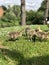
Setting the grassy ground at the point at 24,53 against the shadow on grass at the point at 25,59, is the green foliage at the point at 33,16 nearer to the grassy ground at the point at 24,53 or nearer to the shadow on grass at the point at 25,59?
the grassy ground at the point at 24,53

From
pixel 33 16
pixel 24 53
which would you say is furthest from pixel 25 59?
pixel 33 16

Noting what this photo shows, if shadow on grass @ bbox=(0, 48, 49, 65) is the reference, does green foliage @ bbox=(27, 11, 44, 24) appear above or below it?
below

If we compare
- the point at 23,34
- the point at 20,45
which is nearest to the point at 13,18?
the point at 23,34

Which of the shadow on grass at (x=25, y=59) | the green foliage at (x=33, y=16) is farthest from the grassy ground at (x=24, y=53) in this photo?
the green foliage at (x=33, y=16)

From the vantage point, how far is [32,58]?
934 cm

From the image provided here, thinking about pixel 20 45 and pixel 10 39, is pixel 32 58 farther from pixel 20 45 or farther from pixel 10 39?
pixel 10 39

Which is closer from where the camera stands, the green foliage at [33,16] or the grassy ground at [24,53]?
the grassy ground at [24,53]

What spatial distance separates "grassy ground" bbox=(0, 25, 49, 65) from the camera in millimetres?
8891

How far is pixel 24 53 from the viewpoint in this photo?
993 centimetres

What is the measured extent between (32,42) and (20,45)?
0.76 metres

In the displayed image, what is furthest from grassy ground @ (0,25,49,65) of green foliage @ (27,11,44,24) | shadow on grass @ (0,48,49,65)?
green foliage @ (27,11,44,24)

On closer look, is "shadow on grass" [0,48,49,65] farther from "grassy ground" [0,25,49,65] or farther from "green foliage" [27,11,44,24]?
"green foliage" [27,11,44,24]

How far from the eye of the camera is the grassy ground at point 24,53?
8.89 meters

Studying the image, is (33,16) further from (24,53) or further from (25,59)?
(25,59)
